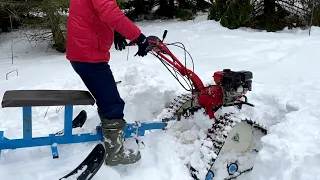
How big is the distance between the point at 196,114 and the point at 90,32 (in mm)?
1437

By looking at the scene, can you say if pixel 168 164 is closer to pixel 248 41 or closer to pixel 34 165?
pixel 34 165

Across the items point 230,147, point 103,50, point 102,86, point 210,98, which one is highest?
Result: point 103,50

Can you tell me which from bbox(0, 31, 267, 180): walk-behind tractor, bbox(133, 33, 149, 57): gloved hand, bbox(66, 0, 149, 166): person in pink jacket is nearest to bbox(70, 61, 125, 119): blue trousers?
bbox(66, 0, 149, 166): person in pink jacket

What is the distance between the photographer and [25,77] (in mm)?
6301

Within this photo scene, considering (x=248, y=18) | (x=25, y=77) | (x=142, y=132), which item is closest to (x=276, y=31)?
(x=248, y=18)

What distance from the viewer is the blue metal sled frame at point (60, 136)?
3025mm

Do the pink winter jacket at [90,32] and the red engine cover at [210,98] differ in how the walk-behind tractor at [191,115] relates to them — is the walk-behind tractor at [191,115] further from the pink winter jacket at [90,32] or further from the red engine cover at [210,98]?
the pink winter jacket at [90,32]

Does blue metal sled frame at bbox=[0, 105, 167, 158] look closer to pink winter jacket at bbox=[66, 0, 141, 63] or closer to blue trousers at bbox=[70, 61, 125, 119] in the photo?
blue trousers at bbox=[70, 61, 125, 119]

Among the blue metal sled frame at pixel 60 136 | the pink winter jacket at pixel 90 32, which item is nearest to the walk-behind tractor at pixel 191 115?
the blue metal sled frame at pixel 60 136

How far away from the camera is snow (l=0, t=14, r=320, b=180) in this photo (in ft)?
9.86

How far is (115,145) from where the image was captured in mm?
3223

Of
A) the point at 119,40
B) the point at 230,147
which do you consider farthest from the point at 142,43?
the point at 230,147

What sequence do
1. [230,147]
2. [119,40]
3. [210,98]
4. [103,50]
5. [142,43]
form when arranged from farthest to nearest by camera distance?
[210,98] → [230,147] → [119,40] → [103,50] → [142,43]

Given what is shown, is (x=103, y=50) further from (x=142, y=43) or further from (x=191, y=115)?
(x=191, y=115)
